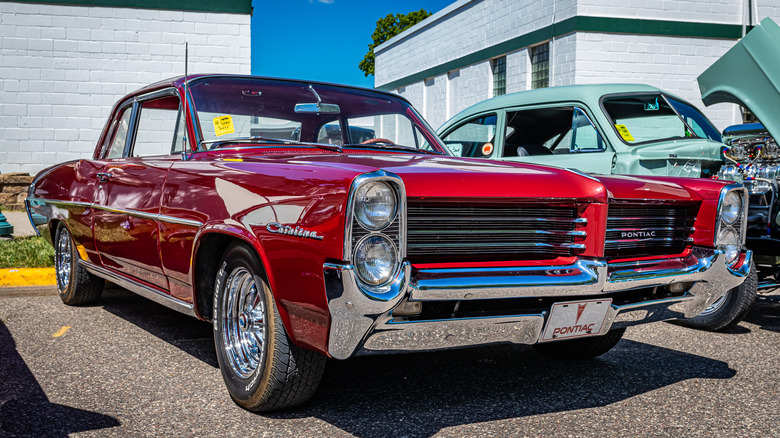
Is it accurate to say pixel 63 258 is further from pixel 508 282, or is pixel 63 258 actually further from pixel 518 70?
pixel 518 70

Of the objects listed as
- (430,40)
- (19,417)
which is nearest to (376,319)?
(19,417)

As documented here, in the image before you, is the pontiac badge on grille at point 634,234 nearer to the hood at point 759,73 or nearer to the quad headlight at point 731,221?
the quad headlight at point 731,221

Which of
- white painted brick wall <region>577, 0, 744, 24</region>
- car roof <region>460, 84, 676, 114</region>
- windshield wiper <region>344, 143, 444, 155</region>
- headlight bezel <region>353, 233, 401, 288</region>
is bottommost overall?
headlight bezel <region>353, 233, 401, 288</region>

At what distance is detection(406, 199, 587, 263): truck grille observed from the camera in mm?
2703

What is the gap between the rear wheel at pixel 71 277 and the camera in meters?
5.09

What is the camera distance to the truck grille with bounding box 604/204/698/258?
10.4 feet

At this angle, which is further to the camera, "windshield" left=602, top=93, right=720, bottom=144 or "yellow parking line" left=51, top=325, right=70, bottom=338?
"windshield" left=602, top=93, right=720, bottom=144

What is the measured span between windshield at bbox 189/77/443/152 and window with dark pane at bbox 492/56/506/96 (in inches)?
416

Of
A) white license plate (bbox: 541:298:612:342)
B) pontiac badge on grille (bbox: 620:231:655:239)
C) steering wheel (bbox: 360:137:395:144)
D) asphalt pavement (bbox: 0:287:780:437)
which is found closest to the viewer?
white license plate (bbox: 541:298:612:342)

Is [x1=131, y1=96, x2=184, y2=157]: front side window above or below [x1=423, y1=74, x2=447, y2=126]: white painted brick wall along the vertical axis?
below

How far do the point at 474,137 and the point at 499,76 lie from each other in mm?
8453

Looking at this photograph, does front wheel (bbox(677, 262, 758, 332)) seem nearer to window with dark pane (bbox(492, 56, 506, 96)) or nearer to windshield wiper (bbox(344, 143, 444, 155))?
windshield wiper (bbox(344, 143, 444, 155))

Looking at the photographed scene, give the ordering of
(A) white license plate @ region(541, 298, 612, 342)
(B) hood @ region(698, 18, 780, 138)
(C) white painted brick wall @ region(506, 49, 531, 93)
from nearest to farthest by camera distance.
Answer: (A) white license plate @ region(541, 298, 612, 342)
(B) hood @ region(698, 18, 780, 138)
(C) white painted brick wall @ region(506, 49, 531, 93)

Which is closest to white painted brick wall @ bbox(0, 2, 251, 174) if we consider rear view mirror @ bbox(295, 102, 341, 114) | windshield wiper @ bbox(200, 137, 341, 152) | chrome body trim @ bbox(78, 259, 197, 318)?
chrome body trim @ bbox(78, 259, 197, 318)
